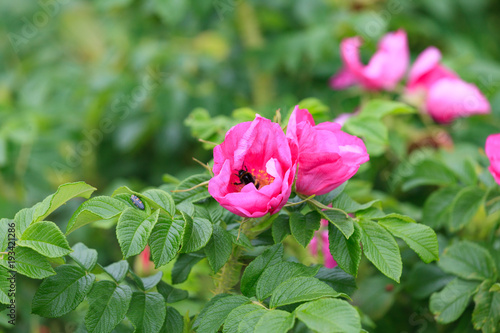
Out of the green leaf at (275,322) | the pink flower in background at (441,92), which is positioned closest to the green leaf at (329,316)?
the green leaf at (275,322)

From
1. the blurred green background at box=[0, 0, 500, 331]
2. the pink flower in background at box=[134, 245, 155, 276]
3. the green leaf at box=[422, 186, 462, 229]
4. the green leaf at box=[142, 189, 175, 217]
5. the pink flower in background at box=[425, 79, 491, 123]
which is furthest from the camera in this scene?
the blurred green background at box=[0, 0, 500, 331]

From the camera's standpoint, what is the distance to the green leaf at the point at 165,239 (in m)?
0.51

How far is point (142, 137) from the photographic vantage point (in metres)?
1.56

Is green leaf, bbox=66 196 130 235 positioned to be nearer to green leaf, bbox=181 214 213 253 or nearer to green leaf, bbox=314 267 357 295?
green leaf, bbox=181 214 213 253

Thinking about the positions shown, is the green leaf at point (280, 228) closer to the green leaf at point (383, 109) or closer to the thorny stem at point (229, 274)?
the thorny stem at point (229, 274)

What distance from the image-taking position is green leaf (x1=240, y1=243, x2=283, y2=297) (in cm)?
57

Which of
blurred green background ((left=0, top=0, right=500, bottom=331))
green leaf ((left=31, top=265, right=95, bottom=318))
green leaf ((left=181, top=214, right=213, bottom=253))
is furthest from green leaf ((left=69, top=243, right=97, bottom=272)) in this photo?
blurred green background ((left=0, top=0, right=500, bottom=331))

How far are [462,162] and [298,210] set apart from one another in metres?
0.37

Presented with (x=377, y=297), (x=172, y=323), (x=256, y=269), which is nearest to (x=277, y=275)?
(x=256, y=269)

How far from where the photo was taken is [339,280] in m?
0.62

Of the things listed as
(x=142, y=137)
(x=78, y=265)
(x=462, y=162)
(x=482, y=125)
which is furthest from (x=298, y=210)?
(x=142, y=137)

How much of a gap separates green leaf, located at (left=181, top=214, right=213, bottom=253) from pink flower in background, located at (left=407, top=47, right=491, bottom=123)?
2.28ft

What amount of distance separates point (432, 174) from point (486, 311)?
0.89 feet

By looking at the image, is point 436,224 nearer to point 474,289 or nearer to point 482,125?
point 474,289
